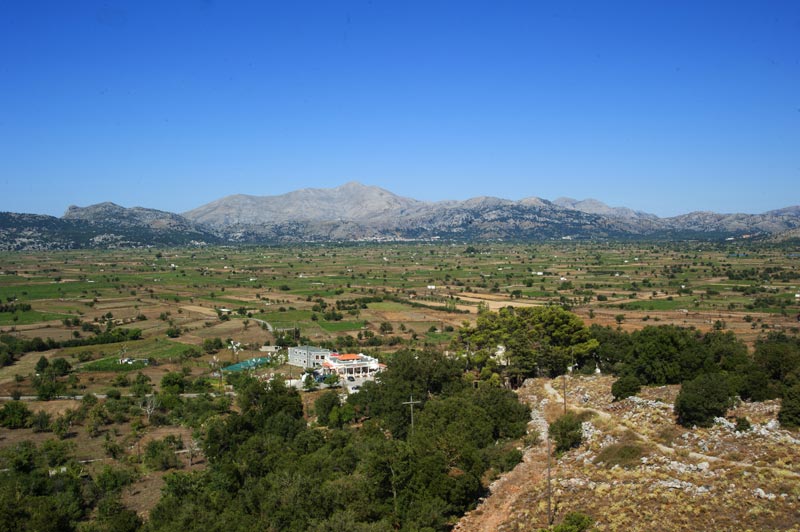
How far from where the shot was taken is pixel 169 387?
40.0 metres

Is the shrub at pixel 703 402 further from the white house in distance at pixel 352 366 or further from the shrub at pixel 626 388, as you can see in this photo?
the white house in distance at pixel 352 366

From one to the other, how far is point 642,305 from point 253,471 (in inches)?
2208

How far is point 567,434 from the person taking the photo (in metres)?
23.0

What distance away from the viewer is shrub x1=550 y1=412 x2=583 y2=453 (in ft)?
75.5

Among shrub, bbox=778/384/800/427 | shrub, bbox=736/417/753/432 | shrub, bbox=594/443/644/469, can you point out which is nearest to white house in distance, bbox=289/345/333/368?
shrub, bbox=594/443/644/469

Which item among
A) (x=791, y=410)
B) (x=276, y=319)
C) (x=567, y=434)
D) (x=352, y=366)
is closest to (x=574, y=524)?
(x=567, y=434)

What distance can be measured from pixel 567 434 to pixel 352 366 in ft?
77.4

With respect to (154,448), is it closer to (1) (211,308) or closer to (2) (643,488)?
(2) (643,488)

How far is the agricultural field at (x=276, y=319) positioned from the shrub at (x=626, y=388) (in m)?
0.62

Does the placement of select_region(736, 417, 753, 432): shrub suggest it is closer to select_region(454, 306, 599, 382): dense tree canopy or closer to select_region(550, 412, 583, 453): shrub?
select_region(550, 412, 583, 453): shrub

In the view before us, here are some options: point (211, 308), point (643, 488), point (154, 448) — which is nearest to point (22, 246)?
point (211, 308)

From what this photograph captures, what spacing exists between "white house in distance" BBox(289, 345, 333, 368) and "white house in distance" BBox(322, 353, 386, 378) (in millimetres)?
1994

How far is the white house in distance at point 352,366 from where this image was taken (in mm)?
44281

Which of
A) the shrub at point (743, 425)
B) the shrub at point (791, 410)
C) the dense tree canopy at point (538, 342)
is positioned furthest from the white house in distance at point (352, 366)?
the shrub at point (791, 410)
